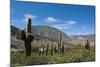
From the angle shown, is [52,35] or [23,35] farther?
[52,35]

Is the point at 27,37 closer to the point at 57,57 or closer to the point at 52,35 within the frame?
the point at 52,35

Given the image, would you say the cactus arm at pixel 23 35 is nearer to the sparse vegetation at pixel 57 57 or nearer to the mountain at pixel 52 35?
the mountain at pixel 52 35

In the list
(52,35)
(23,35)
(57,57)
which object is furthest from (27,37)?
(57,57)

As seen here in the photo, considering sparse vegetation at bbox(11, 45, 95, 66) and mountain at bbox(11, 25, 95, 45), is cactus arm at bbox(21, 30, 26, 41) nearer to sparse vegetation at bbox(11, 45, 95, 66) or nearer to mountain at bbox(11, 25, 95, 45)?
mountain at bbox(11, 25, 95, 45)

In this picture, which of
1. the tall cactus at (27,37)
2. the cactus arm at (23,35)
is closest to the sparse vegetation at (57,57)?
the tall cactus at (27,37)

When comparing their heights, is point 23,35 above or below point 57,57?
above

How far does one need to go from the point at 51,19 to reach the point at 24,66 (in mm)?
693

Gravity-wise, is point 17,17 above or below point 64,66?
above

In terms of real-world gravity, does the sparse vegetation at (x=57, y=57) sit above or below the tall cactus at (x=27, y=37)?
below

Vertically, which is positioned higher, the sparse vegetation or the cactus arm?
the cactus arm

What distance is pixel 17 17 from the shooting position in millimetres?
2660

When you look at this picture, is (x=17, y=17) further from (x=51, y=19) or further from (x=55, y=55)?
(x=55, y=55)

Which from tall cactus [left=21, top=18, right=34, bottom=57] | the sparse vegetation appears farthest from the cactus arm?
the sparse vegetation
